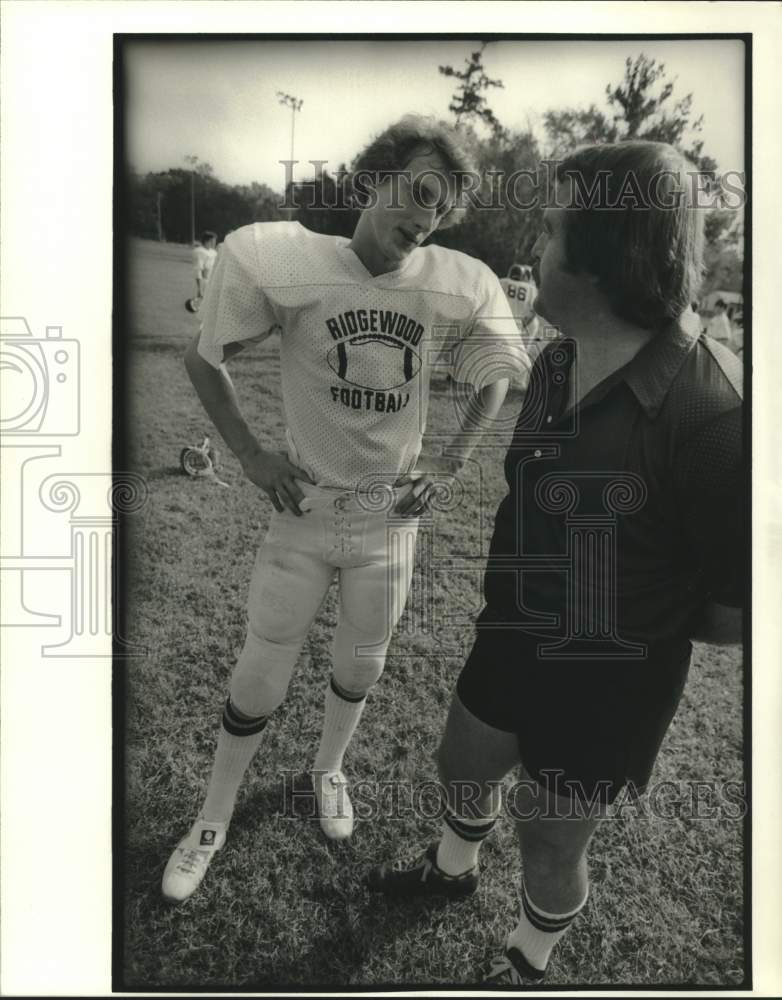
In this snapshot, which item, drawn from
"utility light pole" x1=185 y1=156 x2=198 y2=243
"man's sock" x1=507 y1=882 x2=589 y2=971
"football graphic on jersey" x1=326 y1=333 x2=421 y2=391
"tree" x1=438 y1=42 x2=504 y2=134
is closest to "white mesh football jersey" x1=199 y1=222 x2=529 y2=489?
"football graphic on jersey" x1=326 y1=333 x2=421 y2=391

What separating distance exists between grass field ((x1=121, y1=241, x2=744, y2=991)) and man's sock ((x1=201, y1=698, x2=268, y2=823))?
0.05 m

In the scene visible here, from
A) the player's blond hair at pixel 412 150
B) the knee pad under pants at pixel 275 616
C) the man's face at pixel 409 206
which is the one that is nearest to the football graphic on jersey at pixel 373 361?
the man's face at pixel 409 206

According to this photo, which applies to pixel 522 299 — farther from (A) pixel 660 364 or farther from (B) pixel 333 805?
(B) pixel 333 805

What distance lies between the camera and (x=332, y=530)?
180 centimetres

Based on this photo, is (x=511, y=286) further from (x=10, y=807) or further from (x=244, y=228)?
(x=10, y=807)

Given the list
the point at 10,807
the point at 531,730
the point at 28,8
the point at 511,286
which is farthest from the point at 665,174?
the point at 10,807

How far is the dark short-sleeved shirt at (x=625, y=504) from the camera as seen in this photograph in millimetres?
1469

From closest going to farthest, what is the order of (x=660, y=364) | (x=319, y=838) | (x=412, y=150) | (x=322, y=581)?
(x=660, y=364)
(x=412, y=150)
(x=322, y=581)
(x=319, y=838)

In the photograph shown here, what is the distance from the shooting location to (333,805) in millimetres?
1922

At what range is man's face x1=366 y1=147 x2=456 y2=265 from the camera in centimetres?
169

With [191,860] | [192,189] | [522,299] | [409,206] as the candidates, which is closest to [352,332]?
[409,206]

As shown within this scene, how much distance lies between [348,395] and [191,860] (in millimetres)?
1089
